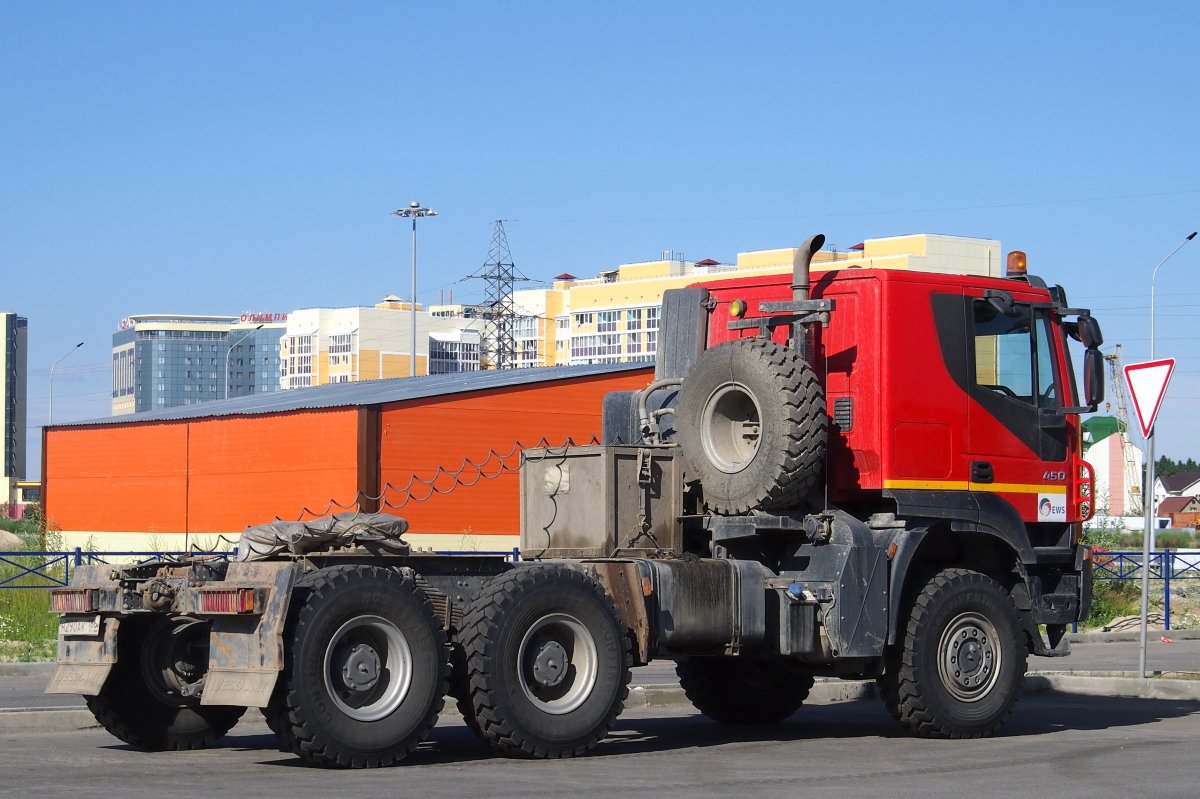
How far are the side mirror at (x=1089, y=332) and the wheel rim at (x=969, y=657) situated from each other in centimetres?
228

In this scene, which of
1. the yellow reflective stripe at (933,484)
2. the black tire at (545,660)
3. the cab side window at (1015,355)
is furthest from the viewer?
the cab side window at (1015,355)

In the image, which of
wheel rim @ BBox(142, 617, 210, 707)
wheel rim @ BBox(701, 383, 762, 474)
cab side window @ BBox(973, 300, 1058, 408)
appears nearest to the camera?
wheel rim @ BBox(142, 617, 210, 707)

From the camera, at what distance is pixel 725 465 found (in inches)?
418

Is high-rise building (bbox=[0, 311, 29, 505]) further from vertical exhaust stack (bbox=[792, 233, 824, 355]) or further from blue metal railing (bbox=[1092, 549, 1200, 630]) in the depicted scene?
vertical exhaust stack (bbox=[792, 233, 824, 355])

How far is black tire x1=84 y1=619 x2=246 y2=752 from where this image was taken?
9.79m

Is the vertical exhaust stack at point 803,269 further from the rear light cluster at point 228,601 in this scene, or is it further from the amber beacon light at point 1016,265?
the rear light cluster at point 228,601

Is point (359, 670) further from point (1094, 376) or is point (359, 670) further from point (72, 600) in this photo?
point (1094, 376)

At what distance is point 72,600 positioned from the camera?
9680mm

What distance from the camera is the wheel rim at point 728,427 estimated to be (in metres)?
10.7

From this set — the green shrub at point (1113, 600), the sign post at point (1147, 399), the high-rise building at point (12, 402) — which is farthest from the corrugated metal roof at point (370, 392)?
the high-rise building at point (12, 402)

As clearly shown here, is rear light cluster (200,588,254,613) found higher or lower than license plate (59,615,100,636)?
higher

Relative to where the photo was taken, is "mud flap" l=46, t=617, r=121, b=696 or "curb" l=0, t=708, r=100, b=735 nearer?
"mud flap" l=46, t=617, r=121, b=696

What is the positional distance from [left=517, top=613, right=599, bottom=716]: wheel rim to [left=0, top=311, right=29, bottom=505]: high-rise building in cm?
15119

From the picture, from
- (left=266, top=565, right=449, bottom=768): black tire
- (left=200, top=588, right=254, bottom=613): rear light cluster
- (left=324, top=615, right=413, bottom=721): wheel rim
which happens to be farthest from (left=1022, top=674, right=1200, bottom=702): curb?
(left=200, top=588, right=254, bottom=613): rear light cluster
